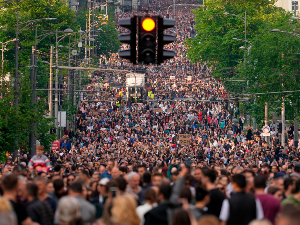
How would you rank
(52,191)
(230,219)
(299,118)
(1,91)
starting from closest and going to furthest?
1. (230,219)
2. (52,191)
3. (1,91)
4. (299,118)

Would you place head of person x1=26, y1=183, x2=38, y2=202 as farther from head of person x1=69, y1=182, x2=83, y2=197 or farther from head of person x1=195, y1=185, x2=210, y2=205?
head of person x1=195, y1=185, x2=210, y2=205

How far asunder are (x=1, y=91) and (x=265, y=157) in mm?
12615

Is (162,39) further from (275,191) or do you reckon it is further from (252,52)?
(252,52)

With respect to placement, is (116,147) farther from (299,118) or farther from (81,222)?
(81,222)

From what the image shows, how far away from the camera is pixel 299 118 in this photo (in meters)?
40.0

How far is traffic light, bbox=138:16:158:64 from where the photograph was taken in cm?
1366

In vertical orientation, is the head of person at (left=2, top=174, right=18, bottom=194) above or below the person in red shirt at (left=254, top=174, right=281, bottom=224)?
above

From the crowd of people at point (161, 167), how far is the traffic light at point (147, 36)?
232 cm

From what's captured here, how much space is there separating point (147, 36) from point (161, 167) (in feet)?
13.5

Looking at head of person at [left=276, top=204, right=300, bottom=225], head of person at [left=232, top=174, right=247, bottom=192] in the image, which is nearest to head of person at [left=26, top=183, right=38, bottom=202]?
head of person at [left=232, top=174, right=247, bottom=192]

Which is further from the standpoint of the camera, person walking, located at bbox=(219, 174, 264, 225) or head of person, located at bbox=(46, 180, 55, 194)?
head of person, located at bbox=(46, 180, 55, 194)

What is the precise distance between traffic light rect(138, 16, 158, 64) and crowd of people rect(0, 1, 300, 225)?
2.32m

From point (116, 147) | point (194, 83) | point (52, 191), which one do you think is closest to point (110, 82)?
point (194, 83)

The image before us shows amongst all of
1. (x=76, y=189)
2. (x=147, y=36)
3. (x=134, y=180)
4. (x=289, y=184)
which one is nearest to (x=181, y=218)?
(x=76, y=189)
